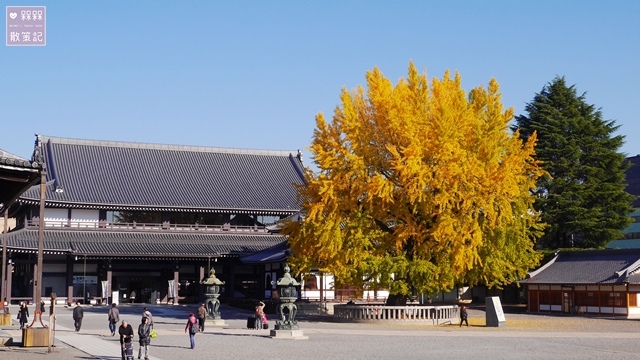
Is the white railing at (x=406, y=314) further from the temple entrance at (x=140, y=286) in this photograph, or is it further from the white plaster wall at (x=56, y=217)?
the white plaster wall at (x=56, y=217)

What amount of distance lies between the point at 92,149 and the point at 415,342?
153 ft

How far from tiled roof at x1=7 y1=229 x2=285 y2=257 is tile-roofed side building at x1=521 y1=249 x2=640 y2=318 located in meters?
19.9

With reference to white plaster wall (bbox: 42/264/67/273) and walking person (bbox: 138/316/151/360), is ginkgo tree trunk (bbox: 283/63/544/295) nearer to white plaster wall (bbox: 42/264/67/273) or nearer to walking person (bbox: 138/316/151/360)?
walking person (bbox: 138/316/151/360)

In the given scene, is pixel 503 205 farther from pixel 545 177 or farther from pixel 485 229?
pixel 545 177

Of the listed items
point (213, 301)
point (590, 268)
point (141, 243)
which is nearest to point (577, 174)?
point (590, 268)

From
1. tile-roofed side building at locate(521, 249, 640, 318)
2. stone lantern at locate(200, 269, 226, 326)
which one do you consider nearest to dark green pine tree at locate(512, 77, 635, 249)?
tile-roofed side building at locate(521, 249, 640, 318)

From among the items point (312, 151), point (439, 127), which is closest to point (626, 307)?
point (439, 127)

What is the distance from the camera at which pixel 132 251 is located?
5975cm

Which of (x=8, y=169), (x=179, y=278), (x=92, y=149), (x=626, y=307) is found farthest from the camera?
(x=92, y=149)

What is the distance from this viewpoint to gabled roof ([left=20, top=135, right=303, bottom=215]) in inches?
2507

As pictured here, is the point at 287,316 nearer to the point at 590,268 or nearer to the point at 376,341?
the point at 376,341

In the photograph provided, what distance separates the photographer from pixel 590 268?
50.2m

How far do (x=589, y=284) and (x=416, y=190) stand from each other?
52.8ft

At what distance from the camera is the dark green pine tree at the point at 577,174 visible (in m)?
56.4
